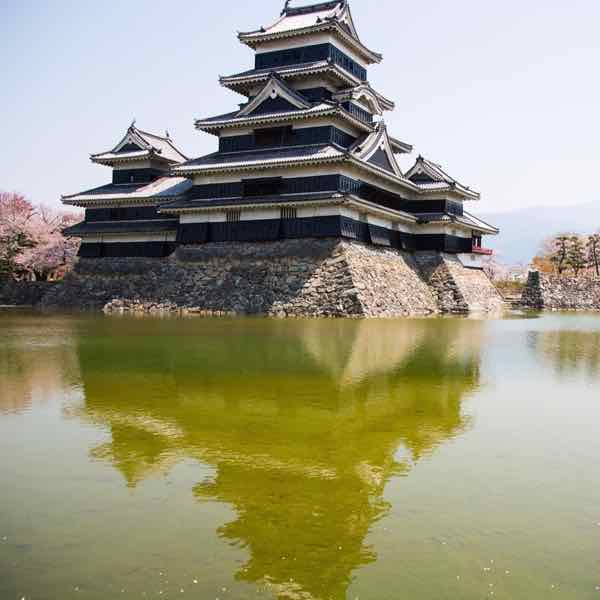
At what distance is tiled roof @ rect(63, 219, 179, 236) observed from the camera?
38.2 meters

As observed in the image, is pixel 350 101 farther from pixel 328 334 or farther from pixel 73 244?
pixel 73 244

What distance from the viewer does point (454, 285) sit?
3703 cm

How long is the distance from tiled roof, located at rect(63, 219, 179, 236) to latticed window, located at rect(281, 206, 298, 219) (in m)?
8.64

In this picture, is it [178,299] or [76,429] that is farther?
[178,299]

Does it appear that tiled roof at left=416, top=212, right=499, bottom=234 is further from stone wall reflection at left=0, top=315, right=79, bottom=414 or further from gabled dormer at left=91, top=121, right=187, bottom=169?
stone wall reflection at left=0, top=315, right=79, bottom=414

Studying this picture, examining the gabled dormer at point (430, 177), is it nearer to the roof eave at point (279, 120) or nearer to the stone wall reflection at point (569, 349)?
the roof eave at point (279, 120)

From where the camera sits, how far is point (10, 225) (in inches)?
1970

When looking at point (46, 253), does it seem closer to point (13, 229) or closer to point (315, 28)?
point (13, 229)

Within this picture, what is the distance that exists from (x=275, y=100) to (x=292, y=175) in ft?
15.8

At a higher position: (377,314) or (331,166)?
(331,166)

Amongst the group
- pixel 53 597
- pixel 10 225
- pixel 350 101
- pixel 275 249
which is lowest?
pixel 53 597

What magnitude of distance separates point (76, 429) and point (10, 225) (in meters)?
48.1

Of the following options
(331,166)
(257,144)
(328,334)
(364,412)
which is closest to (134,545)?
(364,412)

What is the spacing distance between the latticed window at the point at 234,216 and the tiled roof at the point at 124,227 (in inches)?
210
